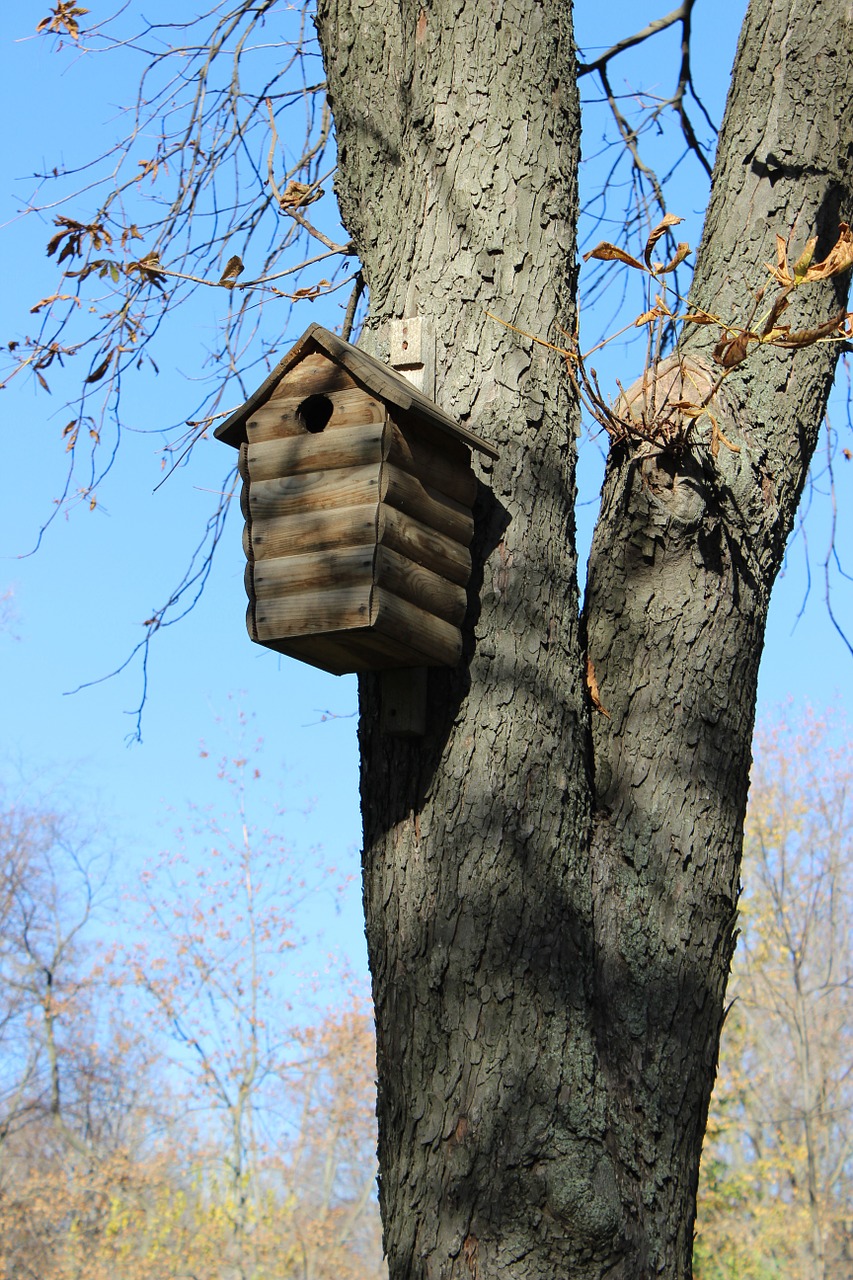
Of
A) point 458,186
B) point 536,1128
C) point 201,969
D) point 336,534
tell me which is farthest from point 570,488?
point 201,969

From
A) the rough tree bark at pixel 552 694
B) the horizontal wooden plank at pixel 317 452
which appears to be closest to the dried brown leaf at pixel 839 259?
the rough tree bark at pixel 552 694

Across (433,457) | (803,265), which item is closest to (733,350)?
(803,265)

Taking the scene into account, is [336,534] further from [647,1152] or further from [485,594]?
[647,1152]

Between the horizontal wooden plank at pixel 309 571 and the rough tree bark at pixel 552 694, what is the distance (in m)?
0.23

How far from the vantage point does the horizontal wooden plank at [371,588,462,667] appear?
2.21 meters

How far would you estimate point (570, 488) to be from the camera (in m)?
2.49

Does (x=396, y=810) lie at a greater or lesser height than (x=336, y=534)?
lesser

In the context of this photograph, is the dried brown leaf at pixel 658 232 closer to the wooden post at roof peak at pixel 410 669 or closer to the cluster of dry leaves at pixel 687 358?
the cluster of dry leaves at pixel 687 358

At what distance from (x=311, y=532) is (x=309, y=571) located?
0.08 metres

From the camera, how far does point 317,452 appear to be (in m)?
2.42

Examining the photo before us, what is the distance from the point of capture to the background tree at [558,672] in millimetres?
2002

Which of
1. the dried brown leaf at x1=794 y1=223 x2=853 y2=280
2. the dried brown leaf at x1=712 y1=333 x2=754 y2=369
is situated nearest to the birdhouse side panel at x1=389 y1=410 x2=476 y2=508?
the dried brown leaf at x1=712 y1=333 x2=754 y2=369

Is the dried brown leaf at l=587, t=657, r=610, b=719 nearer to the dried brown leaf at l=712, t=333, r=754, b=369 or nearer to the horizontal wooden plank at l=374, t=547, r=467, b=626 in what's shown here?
the horizontal wooden plank at l=374, t=547, r=467, b=626

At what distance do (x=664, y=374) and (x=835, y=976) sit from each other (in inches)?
587
